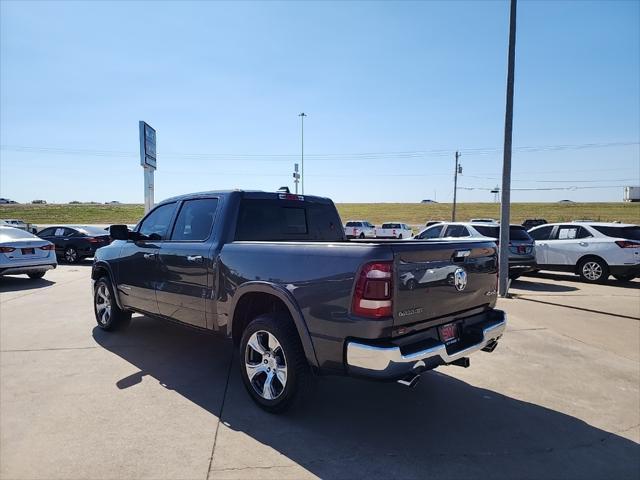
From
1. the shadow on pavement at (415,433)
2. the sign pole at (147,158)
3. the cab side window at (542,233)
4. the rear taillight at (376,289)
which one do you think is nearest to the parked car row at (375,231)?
the sign pole at (147,158)

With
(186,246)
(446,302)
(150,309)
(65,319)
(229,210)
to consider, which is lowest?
(65,319)

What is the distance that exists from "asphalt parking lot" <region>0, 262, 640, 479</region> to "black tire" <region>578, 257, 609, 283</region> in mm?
6653

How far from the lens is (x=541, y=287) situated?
1123 cm

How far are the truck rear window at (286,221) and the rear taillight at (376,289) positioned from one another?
1742 mm

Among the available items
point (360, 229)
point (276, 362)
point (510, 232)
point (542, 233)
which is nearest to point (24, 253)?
point (276, 362)

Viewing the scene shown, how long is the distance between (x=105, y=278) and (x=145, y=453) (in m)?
Answer: 3.74

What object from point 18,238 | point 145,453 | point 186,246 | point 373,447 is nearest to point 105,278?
point 186,246

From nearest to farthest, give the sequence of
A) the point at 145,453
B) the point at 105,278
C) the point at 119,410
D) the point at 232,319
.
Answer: the point at 145,453 → the point at 119,410 → the point at 232,319 → the point at 105,278

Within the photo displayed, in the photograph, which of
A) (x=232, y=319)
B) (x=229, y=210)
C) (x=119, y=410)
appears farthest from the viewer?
(x=229, y=210)

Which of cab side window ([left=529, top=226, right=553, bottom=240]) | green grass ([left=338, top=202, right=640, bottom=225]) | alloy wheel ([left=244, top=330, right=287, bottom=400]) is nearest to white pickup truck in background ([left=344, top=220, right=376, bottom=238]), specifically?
cab side window ([left=529, top=226, right=553, bottom=240])

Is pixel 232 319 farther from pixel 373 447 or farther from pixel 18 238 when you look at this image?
pixel 18 238

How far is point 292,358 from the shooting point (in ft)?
11.1

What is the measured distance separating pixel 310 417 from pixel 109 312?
3.83m

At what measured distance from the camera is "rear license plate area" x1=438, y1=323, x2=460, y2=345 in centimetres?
336
